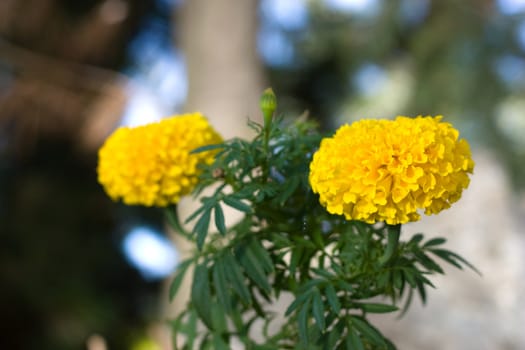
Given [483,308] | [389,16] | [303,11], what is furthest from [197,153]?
[303,11]

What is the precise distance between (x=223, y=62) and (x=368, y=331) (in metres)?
2.42

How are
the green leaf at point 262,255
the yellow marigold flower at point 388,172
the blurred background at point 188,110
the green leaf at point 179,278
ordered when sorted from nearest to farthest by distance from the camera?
the yellow marigold flower at point 388,172 < the green leaf at point 262,255 < the green leaf at point 179,278 < the blurred background at point 188,110

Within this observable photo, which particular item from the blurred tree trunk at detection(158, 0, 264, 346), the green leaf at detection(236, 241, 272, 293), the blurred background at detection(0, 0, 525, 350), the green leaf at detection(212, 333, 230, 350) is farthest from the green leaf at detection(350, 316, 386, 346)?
the blurred tree trunk at detection(158, 0, 264, 346)

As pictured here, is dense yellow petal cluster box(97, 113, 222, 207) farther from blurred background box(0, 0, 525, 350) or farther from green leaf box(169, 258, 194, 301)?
blurred background box(0, 0, 525, 350)

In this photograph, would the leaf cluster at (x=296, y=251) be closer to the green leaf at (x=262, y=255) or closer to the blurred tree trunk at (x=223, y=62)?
the green leaf at (x=262, y=255)

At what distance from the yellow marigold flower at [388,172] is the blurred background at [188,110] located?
1.44 metres

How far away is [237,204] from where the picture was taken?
672mm

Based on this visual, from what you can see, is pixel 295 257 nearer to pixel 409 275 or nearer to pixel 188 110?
pixel 409 275

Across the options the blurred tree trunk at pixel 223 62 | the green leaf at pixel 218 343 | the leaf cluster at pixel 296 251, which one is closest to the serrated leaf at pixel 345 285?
the leaf cluster at pixel 296 251

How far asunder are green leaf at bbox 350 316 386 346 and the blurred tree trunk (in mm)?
2112

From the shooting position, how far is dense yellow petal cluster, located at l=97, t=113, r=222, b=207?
777 mm

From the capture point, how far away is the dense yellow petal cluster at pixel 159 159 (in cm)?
78

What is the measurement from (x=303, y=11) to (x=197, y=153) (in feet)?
15.5

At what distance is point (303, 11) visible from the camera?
5.29 meters
